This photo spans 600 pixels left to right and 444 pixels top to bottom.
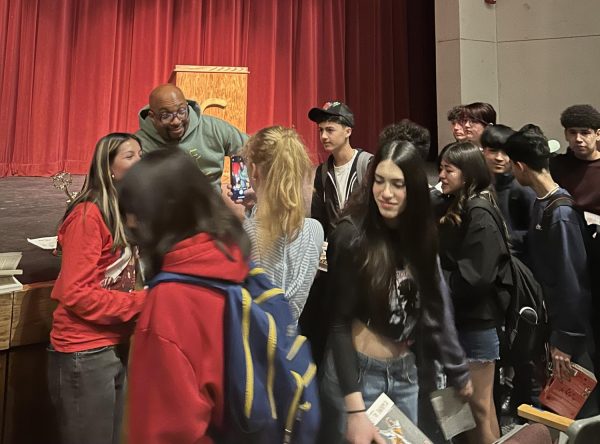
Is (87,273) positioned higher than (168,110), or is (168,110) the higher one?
(168,110)

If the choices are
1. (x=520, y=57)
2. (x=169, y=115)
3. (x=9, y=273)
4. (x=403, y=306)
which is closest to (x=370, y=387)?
(x=403, y=306)

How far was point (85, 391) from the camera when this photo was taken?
1.69 m

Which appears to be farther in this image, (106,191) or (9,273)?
(9,273)

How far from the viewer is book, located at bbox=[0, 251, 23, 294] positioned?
1908mm

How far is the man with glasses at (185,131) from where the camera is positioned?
2.66m

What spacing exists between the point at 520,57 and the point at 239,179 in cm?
520

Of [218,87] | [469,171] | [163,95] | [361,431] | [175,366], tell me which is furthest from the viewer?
[218,87]

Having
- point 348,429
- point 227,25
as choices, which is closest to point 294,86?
point 227,25

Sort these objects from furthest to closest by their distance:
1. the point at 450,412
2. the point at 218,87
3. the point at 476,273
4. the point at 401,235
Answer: the point at 218,87 < the point at 476,273 < the point at 450,412 < the point at 401,235

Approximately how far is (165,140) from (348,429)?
5.89ft

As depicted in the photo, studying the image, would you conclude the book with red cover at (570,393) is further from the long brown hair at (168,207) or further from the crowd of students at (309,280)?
the long brown hair at (168,207)

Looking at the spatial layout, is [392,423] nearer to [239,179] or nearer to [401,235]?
[401,235]

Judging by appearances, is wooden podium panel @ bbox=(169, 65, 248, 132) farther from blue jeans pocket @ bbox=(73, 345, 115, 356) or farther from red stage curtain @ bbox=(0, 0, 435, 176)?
blue jeans pocket @ bbox=(73, 345, 115, 356)

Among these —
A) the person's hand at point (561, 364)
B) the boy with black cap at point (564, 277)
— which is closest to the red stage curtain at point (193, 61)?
the boy with black cap at point (564, 277)
